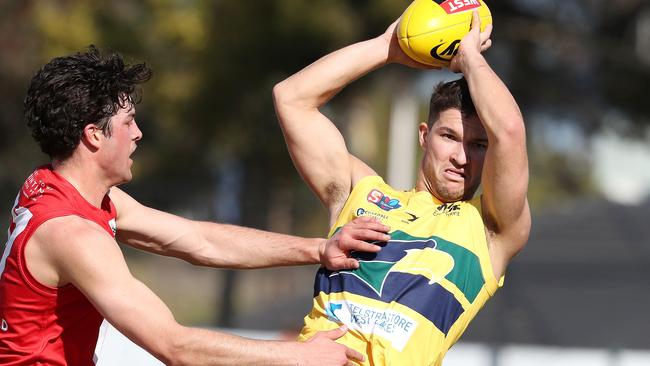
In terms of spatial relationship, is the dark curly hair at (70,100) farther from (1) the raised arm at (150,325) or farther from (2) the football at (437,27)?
(2) the football at (437,27)

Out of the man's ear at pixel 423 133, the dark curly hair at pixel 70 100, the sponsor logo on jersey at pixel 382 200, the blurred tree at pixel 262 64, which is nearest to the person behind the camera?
the dark curly hair at pixel 70 100

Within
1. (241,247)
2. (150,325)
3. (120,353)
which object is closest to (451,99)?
(241,247)

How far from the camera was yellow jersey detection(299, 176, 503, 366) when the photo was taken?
384 centimetres

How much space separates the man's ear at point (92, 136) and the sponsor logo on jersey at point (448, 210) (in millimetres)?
1298

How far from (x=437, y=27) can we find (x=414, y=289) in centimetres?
101

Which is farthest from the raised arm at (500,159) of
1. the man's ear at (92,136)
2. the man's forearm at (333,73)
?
the man's ear at (92,136)

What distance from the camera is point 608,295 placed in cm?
1455

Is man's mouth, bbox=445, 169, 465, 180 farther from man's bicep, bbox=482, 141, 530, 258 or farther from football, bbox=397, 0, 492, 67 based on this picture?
football, bbox=397, 0, 492, 67

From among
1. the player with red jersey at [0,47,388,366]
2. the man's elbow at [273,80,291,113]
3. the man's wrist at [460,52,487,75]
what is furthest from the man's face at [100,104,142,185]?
the man's wrist at [460,52,487,75]

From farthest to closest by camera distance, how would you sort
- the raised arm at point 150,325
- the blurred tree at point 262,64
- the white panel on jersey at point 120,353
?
the blurred tree at point 262,64, the white panel on jersey at point 120,353, the raised arm at point 150,325

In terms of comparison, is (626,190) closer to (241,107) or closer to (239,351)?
(241,107)

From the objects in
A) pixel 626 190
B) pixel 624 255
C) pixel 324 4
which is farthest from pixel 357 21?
pixel 626 190

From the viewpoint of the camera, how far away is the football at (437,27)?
407 cm

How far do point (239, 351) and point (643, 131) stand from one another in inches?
669
